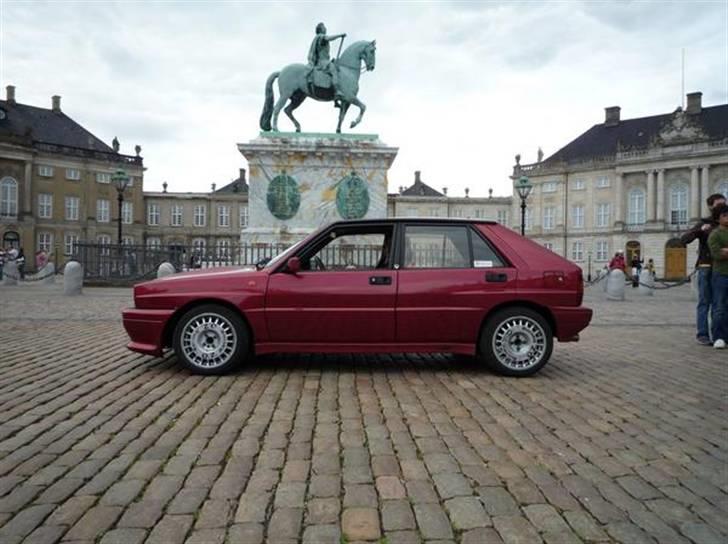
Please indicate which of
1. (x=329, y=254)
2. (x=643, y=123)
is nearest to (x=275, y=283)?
(x=329, y=254)

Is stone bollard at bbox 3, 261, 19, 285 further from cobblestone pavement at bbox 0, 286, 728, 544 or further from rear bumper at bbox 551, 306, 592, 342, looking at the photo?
rear bumper at bbox 551, 306, 592, 342

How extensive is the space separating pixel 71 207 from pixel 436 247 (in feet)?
213

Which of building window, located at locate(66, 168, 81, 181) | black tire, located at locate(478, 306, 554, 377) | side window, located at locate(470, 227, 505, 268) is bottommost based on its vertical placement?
black tire, located at locate(478, 306, 554, 377)

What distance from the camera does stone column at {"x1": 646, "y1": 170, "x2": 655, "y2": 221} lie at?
60.6m

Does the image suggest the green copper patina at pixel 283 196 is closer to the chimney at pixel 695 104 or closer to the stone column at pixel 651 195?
the stone column at pixel 651 195

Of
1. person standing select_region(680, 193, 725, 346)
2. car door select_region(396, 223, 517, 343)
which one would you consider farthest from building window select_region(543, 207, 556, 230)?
car door select_region(396, 223, 517, 343)

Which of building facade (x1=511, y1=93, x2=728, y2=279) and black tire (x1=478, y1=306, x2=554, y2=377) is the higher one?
building facade (x1=511, y1=93, x2=728, y2=279)

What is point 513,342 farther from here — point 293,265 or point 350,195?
point 350,195

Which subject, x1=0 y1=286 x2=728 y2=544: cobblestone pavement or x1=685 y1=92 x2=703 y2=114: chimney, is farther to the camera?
x1=685 y1=92 x2=703 y2=114: chimney

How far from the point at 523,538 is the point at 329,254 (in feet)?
12.8

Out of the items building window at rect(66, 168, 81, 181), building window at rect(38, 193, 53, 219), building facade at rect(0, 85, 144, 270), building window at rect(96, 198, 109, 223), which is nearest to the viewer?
building facade at rect(0, 85, 144, 270)

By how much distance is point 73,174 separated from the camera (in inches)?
2389

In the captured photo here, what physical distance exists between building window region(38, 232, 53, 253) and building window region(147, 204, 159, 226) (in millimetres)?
14181

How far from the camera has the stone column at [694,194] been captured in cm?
5784
